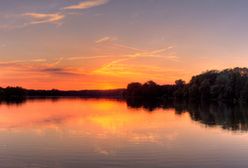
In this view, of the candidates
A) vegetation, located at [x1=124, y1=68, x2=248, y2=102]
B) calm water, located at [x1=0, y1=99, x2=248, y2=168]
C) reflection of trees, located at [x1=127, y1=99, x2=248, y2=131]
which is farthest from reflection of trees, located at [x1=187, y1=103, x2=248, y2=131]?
vegetation, located at [x1=124, y1=68, x2=248, y2=102]

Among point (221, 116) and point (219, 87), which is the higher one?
point (219, 87)

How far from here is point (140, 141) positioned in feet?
92.2

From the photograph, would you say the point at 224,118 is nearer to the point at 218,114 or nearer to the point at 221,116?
the point at 221,116

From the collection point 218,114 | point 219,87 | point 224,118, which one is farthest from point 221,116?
point 219,87

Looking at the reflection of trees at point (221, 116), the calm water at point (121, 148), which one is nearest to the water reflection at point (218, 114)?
the reflection of trees at point (221, 116)

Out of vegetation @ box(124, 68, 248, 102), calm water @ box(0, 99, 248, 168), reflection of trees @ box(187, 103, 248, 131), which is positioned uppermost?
vegetation @ box(124, 68, 248, 102)

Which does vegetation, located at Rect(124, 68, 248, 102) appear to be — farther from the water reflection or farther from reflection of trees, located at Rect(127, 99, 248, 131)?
reflection of trees, located at Rect(127, 99, 248, 131)

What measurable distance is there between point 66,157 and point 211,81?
358 feet

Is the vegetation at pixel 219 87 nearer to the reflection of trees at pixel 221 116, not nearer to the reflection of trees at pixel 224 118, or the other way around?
the reflection of trees at pixel 221 116

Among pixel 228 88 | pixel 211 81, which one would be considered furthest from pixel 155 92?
pixel 228 88

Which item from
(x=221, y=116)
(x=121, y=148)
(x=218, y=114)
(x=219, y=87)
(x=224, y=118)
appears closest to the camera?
(x=121, y=148)

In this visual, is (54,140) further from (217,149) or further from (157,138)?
(217,149)

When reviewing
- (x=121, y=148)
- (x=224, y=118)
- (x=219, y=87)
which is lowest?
(x=121, y=148)

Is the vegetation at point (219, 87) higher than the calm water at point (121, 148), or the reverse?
the vegetation at point (219, 87)
